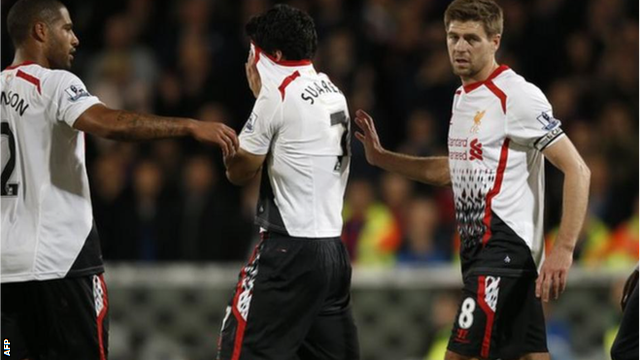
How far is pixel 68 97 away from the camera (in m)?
5.80

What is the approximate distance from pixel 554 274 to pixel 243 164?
1.46m

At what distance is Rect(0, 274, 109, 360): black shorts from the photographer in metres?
5.90

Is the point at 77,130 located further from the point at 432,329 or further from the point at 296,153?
the point at 432,329

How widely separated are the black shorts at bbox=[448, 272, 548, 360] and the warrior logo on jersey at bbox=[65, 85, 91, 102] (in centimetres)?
189

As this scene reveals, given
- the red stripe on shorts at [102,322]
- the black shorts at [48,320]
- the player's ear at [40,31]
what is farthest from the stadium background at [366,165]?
the player's ear at [40,31]

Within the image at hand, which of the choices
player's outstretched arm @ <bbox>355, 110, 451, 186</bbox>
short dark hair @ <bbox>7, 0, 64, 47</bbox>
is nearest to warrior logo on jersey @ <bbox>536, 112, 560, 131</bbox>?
player's outstretched arm @ <bbox>355, 110, 451, 186</bbox>

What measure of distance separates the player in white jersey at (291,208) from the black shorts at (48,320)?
0.63 metres

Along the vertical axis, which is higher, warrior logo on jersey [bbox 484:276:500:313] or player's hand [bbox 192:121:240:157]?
player's hand [bbox 192:121:240:157]

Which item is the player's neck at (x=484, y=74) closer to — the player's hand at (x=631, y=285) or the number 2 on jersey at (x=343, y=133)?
the number 2 on jersey at (x=343, y=133)

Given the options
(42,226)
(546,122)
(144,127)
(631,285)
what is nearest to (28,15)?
(144,127)

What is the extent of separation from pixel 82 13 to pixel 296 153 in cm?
785

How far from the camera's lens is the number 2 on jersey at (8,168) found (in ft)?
19.3

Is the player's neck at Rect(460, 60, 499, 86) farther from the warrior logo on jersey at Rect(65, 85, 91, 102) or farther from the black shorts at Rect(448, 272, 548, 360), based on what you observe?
the warrior logo on jersey at Rect(65, 85, 91, 102)

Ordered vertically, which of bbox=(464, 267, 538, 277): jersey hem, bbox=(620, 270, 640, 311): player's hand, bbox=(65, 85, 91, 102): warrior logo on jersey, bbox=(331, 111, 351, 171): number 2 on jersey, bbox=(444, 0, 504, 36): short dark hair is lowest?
bbox=(620, 270, 640, 311): player's hand
